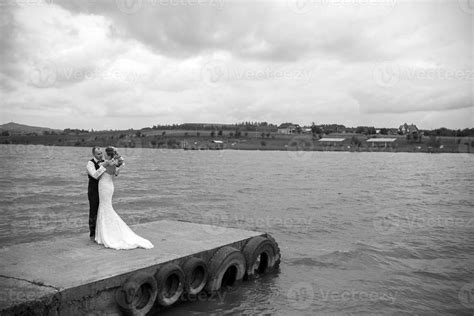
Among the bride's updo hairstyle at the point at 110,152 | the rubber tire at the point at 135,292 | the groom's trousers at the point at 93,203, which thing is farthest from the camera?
the groom's trousers at the point at 93,203

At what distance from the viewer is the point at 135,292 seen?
364 inches

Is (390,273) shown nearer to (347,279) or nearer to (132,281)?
(347,279)

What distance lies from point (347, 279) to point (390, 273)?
2356mm

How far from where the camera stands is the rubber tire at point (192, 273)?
11.2 metres

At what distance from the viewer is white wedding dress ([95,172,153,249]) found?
1130 cm

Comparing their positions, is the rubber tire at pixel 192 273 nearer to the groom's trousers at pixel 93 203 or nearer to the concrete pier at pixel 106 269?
the concrete pier at pixel 106 269
